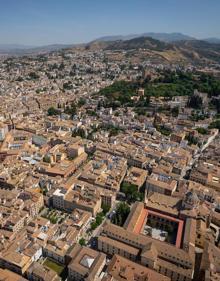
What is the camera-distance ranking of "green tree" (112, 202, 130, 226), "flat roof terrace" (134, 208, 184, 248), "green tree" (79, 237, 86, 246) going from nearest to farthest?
"green tree" (79, 237, 86, 246), "flat roof terrace" (134, 208, 184, 248), "green tree" (112, 202, 130, 226)

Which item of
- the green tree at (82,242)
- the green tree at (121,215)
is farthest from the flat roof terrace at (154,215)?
the green tree at (82,242)

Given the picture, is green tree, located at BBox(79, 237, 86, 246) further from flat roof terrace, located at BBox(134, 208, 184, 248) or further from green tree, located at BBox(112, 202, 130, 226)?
flat roof terrace, located at BBox(134, 208, 184, 248)

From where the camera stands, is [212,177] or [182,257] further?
[212,177]

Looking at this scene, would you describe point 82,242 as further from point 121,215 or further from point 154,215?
point 154,215

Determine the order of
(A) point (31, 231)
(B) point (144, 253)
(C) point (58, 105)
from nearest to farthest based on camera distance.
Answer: (B) point (144, 253)
(A) point (31, 231)
(C) point (58, 105)

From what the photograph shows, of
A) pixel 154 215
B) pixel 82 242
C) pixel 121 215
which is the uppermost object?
pixel 154 215


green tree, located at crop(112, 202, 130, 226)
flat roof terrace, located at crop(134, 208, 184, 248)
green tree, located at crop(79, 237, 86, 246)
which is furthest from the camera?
green tree, located at crop(112, 202, 130, 226)

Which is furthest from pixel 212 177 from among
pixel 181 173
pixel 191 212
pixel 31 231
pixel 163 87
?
pixel 163 87

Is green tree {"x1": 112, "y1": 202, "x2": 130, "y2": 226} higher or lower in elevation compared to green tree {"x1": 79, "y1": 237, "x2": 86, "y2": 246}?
higher

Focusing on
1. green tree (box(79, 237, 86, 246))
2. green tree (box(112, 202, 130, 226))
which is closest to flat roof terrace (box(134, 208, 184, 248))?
green tree (box(112, 202, 130, 226))

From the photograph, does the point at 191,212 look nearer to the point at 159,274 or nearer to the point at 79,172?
the point at 159,274

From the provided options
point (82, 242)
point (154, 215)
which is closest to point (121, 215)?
point (154, 215)
